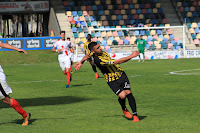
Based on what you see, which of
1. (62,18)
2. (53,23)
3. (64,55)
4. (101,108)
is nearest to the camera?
(101,108)

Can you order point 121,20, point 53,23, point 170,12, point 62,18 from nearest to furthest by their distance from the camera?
point 62,18 < point 53,23 < point 121,20 < point 170,12

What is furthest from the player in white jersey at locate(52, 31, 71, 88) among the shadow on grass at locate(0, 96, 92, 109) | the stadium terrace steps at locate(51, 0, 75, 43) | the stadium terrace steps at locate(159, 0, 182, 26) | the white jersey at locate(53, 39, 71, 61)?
the stadium terrace steps at locate(159, 0, 182, 26)

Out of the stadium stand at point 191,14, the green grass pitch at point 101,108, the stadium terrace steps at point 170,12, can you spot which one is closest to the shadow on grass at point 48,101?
the green grass pitch at point 101,108

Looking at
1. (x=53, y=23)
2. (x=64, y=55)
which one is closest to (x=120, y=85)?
(x=64, y=55)

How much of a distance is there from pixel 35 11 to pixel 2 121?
1397 inches

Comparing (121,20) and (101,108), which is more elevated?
(121,20)

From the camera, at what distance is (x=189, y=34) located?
43.9 meters

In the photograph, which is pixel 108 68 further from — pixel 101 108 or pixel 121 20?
pixel 121 20

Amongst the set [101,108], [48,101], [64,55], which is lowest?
[48,101]

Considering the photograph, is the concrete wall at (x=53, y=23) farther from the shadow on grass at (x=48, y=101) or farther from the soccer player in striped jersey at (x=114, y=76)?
the soccer player in striped jersey at (x=114, y=76)

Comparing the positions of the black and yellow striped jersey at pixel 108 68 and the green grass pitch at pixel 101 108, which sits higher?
the black and yellow striped jersey at pixel 108 68

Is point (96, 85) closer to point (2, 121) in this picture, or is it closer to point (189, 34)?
point (2, 121)

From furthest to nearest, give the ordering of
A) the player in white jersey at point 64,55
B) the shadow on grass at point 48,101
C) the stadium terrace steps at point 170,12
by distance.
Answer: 1. the stadium terrace steps at point 170,12
2. the player in white jersey at point 64,55
3. the shadow on grass at point 48,101

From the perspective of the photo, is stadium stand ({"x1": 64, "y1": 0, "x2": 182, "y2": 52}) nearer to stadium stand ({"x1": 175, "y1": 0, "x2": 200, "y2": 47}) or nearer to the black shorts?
stadium stand ({"x1": 175, "y1": 0, "x2": 200, "y2": 47})
